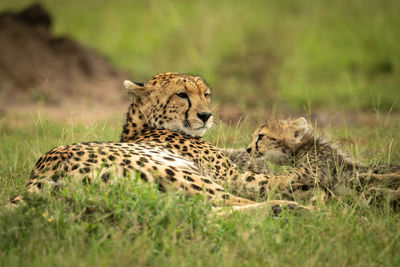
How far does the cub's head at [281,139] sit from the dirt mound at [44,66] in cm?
650

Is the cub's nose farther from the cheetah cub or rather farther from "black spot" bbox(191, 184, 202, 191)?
"black spot" bbox(191, 184, 202, 191)

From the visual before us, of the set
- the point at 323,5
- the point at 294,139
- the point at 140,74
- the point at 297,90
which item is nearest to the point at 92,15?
the point at 140,74

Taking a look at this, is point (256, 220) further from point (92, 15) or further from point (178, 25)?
point (92, 15)

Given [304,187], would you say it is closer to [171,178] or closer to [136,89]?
[171,178]


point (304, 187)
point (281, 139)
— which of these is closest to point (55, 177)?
point (304, 187)

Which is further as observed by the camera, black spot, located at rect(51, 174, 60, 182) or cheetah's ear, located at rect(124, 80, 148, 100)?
cheetah's ear, located at rect(124, 80, 148, 100)

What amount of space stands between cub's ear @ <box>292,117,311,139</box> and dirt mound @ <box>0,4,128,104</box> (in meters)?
6.61

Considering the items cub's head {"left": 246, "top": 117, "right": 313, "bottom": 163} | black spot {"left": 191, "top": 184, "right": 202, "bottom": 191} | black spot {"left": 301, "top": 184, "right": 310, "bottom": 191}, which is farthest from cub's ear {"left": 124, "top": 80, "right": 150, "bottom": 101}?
black spot {"left": 301, "top": 184, "right": 310, "bottom": 191}

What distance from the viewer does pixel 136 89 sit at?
15.8 feet

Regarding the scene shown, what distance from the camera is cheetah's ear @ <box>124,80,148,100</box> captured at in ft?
15.8

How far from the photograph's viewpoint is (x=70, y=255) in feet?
9.54

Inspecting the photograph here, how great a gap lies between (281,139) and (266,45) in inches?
287

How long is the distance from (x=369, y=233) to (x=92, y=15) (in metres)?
15.9

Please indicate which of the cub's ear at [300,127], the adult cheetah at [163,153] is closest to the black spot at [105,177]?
the adult cheetah at [163,153]
